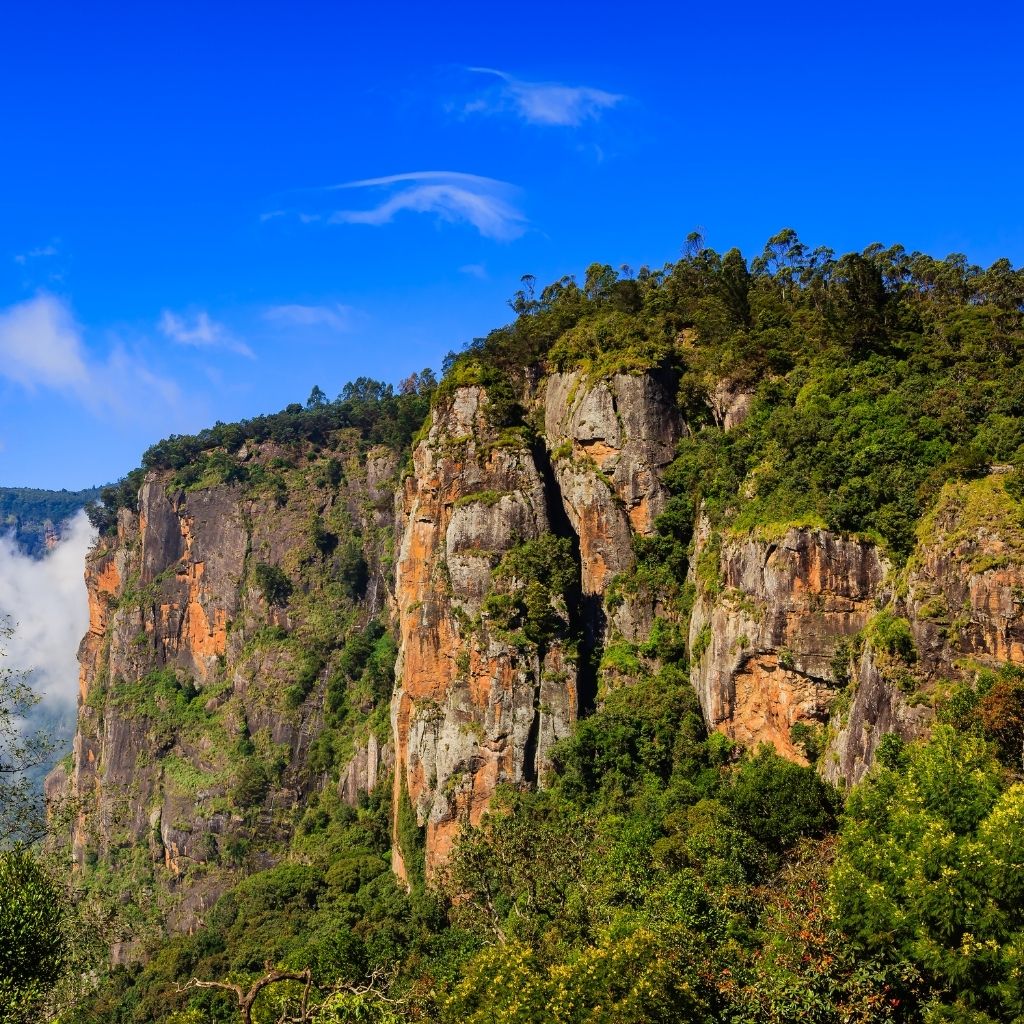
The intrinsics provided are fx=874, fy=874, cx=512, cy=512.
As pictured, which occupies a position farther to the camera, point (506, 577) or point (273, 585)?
point (273, 585)

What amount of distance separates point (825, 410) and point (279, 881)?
43604 mm

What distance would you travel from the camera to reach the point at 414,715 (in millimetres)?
51219

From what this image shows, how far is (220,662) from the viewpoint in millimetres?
83250

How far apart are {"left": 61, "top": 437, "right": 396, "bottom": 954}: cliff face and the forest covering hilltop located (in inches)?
16.7

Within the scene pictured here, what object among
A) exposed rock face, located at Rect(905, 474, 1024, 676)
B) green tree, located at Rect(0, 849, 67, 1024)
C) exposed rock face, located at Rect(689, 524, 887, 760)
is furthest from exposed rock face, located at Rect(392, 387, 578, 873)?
green tree, located at Rect(0, 849, 67, 1024)

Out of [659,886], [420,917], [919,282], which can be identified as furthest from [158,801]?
[919,282]

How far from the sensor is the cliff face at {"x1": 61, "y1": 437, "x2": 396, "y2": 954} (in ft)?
234

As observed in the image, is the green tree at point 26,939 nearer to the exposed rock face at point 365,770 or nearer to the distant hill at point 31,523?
the exposed rock face at point 365,770

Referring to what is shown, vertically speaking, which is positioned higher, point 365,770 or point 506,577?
point 506,577

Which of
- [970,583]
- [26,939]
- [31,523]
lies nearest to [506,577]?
[970,583]

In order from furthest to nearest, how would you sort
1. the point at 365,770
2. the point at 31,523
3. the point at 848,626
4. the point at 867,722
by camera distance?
1. the point at 31,523
2. the point at 365,770
3. the point at 848,626
4. the point at 867,722

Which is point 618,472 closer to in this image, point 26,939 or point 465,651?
point 465,651

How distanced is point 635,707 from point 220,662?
5322 cm

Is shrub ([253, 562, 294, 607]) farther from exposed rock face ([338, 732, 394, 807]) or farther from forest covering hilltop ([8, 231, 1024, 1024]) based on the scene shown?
exposed rock face ([338, 732, 394, 807])
